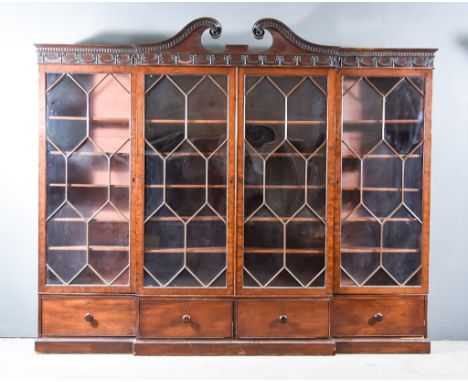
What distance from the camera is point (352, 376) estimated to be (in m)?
2.65

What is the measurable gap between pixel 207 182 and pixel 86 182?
2.32 ft

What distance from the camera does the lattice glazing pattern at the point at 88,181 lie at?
2914 mm

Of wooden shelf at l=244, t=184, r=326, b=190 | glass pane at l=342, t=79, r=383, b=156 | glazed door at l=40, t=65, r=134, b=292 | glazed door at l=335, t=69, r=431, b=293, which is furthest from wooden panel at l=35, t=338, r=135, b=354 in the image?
glass pane at l=342, t=79, r=383, b=156

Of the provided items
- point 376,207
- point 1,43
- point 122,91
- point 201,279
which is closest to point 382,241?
point 376,207

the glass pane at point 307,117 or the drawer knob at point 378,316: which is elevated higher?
the glass pane at point 307,117

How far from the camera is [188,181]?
290 cm

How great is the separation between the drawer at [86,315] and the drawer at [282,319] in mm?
650

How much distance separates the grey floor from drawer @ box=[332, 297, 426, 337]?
143mm

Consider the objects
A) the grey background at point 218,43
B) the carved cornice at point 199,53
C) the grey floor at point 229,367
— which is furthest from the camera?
the grey background at point 218,43

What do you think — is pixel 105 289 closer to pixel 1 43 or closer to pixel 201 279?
pixel 201 279

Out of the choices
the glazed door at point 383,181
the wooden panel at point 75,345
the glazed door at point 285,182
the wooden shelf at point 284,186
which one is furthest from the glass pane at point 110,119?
the glazed door at point 383,181

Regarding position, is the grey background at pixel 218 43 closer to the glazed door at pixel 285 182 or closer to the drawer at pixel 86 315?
the drawer at pixel 86 315

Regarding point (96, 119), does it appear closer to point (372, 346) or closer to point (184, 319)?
point (184, 319)

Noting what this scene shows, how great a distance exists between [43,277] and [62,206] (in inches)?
16.8
